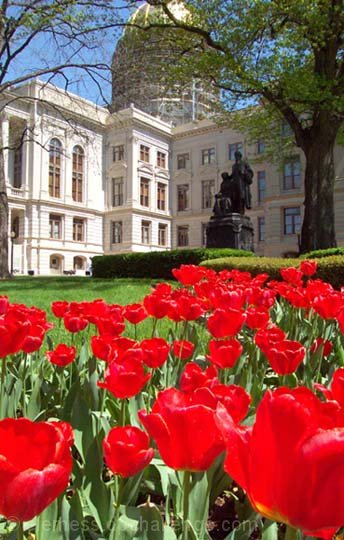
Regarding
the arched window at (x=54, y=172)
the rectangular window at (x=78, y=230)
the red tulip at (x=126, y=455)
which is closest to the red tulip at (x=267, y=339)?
the red tulip at (x=126, y=455)

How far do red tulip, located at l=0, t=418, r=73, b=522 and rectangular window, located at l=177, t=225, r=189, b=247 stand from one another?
40349 mm

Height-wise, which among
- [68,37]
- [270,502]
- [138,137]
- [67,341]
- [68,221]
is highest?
[138,137]

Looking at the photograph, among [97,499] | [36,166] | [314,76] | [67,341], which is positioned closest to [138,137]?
[36,166]

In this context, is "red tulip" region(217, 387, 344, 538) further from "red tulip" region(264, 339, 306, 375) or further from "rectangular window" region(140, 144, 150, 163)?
"rectangular window" region(140, 144, 150, 163)

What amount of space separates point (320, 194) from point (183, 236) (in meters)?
28.5

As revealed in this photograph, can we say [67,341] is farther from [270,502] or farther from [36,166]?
[36,166]

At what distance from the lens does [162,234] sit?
4075 cm

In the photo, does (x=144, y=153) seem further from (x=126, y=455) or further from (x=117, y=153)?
(x=126, y=455)

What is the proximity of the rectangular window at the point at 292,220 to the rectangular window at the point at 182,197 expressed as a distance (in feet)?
36.4

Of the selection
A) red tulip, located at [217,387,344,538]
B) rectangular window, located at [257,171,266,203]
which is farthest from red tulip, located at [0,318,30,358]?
rectangular window, located at [257,171,266,203]

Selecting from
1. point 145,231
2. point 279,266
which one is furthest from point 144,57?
point 145,231

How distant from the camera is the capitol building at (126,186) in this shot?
31469 millimetres

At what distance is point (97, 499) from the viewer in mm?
885

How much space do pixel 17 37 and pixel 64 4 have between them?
203 cm
